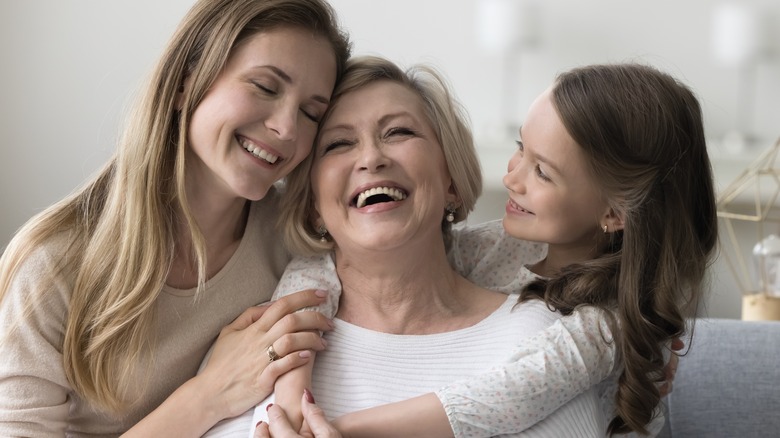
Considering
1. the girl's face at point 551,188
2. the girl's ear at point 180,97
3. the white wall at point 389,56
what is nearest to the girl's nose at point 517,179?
the girl's face at point 551,188

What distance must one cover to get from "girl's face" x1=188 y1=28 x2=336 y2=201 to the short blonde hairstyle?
109 millimetres

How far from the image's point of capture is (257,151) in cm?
191

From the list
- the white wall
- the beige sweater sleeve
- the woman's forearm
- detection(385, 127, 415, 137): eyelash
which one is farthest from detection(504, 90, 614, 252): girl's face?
the white wall

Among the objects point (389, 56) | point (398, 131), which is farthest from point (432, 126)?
point (389, 56)

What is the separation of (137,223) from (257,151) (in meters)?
0.28

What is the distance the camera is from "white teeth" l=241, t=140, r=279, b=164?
1.91 meters

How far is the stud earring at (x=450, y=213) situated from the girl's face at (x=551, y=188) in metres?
0.13

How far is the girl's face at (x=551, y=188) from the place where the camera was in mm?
1944

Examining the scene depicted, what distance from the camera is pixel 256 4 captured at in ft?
6.21

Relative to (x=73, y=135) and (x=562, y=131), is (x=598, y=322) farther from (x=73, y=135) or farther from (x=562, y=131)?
(x=73, y=135)

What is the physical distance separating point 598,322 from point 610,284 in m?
0.13

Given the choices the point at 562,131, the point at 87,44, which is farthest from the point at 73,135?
the point at 562,131

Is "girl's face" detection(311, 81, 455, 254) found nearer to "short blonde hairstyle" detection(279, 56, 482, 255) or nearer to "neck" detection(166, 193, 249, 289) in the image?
"short blonde hairstyle" detection(279, 56, 482, 255)

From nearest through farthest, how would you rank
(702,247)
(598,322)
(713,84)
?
(598,322) < (702,247) < (713,84)
